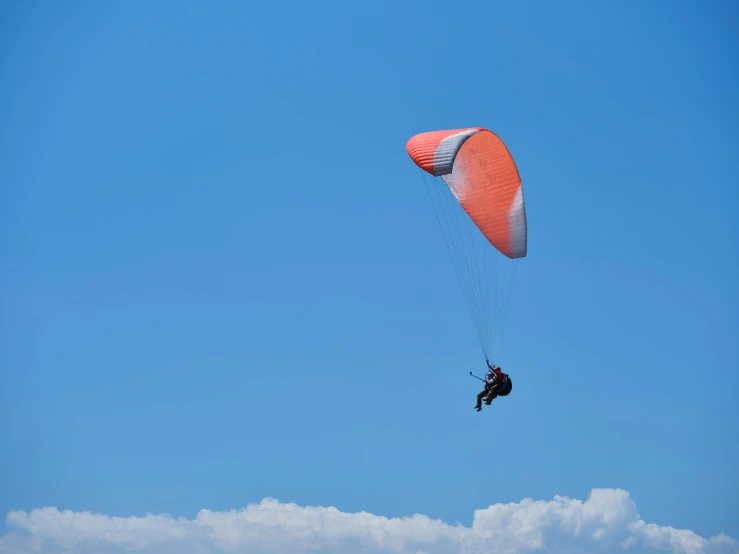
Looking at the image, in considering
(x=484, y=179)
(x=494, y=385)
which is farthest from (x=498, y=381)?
(x=484, y=179)

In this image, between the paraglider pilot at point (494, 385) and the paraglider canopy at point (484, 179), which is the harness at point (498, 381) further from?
the paraglider canopy at point (484, 179)

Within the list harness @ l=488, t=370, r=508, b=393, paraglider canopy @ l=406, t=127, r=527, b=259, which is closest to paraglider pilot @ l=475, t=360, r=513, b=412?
harness @ l=488, t=370, r=508, b=393

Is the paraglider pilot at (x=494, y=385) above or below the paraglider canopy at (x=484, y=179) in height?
below

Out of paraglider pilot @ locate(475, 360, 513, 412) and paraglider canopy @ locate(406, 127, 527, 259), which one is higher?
paraglider canopy @ locate(406, 127, 527, 259)

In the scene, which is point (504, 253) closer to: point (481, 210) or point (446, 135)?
point (481, 210)

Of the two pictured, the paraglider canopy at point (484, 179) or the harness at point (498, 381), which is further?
the paraglider canopy at point (484, 179)

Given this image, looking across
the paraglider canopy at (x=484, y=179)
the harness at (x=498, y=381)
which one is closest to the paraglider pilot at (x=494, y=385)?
the harness at (x=498, y=381)

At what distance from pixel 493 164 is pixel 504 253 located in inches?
138

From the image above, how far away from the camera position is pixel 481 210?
114ft

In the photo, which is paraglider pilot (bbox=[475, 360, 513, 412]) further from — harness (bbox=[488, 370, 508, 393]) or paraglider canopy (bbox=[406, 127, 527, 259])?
Answer: paraglider canopy (bbox=[406, 127, 527, 259])

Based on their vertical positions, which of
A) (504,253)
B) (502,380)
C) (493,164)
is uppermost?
(493,164)

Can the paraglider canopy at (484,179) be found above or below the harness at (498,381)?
above

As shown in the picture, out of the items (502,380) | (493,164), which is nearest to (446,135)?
(493,164)

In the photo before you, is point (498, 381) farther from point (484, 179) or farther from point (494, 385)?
point (484, 179)
